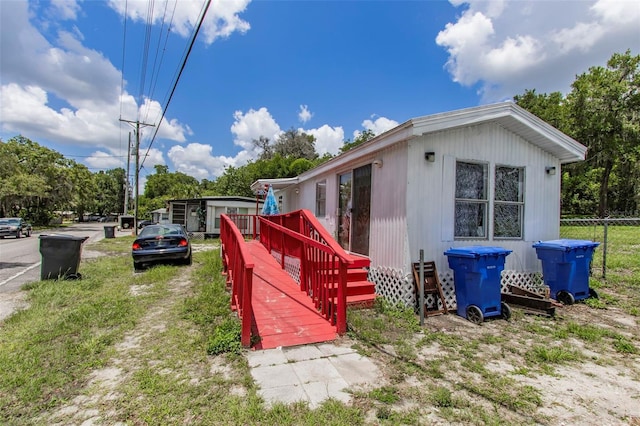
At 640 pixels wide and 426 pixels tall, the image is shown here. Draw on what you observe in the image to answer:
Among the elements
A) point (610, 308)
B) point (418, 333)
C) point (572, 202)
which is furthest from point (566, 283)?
point (572, 202)

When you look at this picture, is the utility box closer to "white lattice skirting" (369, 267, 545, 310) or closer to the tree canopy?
the tree canopy

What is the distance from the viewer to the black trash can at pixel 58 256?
290 inches

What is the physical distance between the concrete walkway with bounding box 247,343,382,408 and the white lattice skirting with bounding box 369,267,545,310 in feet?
6.09

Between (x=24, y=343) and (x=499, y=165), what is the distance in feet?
24.8

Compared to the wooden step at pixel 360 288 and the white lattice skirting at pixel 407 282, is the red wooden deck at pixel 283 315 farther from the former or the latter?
the wooden step at pixel 360 288

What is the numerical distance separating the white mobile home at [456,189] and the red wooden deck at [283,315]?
1.57 metres

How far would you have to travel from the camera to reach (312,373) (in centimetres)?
309

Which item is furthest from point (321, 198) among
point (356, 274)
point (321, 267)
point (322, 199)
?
point (321, 267)

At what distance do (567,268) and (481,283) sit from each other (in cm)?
214

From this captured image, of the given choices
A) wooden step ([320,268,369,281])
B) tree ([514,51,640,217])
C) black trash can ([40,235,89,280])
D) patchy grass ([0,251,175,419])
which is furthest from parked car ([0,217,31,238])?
tree ([514,51,640,217])

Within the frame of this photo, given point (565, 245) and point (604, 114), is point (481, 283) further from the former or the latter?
point (604, 114)

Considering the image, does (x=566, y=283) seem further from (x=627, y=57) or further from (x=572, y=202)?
(x=572, y=202)

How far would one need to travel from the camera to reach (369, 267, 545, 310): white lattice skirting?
205 inches

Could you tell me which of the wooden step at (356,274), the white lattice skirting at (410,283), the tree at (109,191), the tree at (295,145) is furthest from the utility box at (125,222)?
the tree at (109,191)
